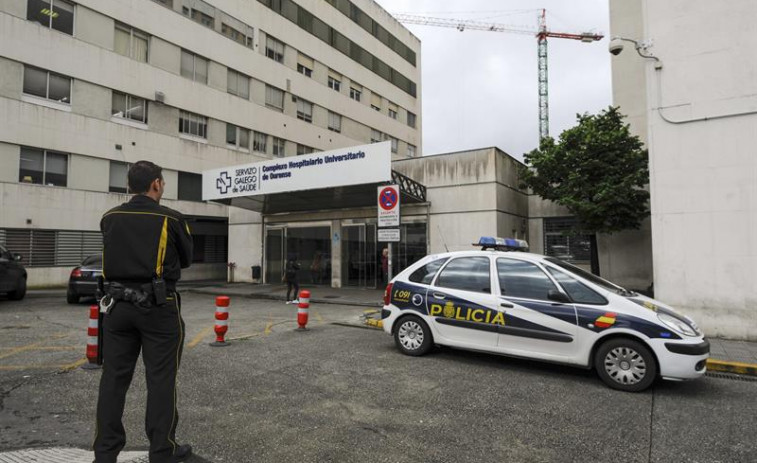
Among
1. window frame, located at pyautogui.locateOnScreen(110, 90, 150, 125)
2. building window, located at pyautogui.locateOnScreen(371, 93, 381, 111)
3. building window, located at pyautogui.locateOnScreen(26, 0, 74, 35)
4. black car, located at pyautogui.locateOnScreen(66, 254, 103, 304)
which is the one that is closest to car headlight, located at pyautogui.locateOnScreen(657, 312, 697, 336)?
black car, located at pyautogui.locateOnScreen(66, 254, 103, 304)

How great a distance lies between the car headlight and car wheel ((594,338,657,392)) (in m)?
0.36

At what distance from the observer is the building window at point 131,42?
20.3 m

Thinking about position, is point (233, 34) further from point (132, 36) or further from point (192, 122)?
point (192, 122)

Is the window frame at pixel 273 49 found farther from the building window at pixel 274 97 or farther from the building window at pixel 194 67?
the building window at pixel 194 67

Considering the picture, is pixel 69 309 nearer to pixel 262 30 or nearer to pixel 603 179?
pixel 603 179

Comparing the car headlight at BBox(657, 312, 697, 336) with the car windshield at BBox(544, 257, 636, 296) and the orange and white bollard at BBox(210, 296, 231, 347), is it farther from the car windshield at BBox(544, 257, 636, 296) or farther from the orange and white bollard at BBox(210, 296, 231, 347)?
the orange and white bollard at BBox(210, 296, 231, 347)

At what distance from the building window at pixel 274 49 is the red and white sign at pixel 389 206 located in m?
22.1

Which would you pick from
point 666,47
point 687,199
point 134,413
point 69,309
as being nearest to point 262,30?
point 69,309

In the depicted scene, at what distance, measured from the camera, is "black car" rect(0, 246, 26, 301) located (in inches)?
444

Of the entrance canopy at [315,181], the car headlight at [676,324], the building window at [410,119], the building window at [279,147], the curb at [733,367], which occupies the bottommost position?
the curb at [733,367]

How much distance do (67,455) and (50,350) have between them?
4371mm

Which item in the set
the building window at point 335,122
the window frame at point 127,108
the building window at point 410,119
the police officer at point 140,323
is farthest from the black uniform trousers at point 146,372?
the building window at point 410,119

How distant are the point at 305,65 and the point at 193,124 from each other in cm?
1018

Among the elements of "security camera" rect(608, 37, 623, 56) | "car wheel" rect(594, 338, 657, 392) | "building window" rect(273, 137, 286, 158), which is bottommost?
"car wheel" rect(594, 338, 657, 392)
